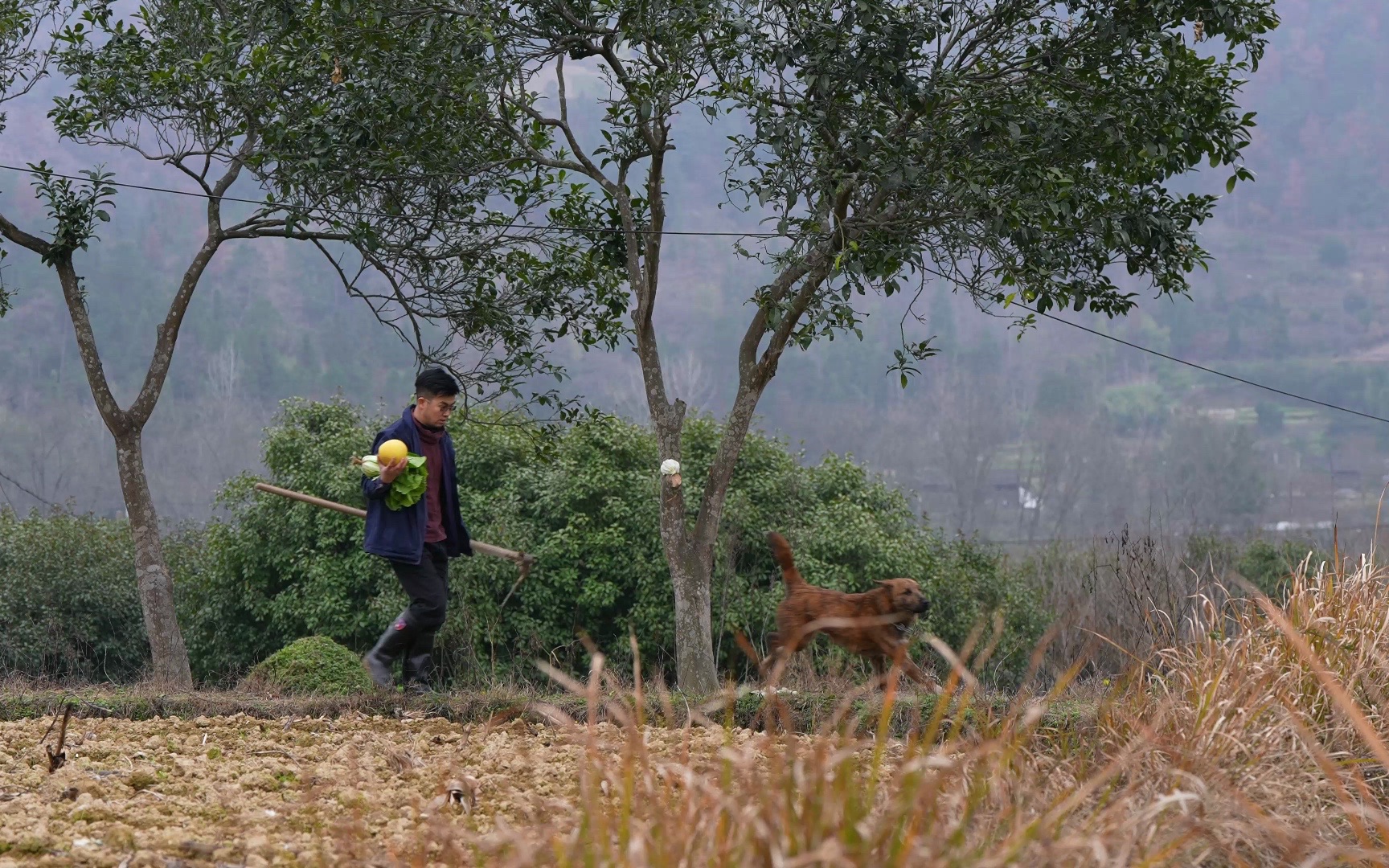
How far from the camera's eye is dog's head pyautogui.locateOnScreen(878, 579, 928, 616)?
5.54 meters

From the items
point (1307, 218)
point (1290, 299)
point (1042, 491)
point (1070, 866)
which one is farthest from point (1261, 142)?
point (1070, 866)

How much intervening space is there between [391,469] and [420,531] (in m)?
0.37

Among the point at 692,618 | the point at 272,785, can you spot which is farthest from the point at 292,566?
the point at 272,785

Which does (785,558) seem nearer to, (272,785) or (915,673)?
(915,673)

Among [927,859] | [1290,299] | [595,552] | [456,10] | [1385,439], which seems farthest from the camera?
[1290,299]

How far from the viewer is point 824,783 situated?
2439 mm

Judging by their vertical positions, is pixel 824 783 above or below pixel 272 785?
above

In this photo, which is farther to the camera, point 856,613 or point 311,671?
point 311,671

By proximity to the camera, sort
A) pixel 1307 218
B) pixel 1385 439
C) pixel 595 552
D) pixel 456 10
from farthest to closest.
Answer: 1. pixel 1307 218
2. pixel 1385 439
3. pixel 595 552
4. pixel 456 10

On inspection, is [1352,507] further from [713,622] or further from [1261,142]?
[713,622]

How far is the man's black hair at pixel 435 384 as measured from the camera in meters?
6.01

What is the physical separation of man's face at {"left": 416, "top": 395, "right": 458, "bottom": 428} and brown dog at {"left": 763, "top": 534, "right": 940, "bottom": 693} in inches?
63.9

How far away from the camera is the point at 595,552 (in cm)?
1300

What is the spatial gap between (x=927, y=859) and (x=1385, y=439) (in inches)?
3408
